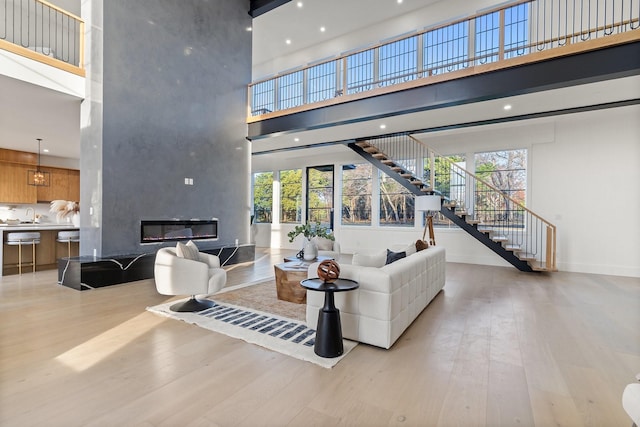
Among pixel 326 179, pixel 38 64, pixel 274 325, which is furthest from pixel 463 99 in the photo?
pixel 38 64

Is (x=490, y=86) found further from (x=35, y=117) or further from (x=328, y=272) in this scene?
(x=35, y=117)

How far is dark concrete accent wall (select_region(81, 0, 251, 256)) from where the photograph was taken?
5.23 meters

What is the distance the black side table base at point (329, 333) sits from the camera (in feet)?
8.29

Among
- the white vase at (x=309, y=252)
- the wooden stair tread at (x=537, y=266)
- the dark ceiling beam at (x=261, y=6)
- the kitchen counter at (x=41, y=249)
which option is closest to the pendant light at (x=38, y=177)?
the kitchen counter at (x=41, y=249)

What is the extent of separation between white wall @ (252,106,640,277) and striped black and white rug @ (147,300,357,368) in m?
5.98

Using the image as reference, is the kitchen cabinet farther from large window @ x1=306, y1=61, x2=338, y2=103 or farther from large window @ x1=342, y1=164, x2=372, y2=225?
large window @ x1=342, y1=164, x2=372, y2=225

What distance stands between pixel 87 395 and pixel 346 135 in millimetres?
6959

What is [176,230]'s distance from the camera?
20.4ft

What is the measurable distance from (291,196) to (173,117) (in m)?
5.15

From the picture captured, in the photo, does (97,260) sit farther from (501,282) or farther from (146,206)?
(501,282)

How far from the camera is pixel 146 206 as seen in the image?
5.67 metres

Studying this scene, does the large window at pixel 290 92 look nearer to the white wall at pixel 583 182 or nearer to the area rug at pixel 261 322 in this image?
the white wall at pixel 583 182

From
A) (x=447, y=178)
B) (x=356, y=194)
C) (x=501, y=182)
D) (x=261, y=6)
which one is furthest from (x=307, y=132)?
(x=501, y=182)

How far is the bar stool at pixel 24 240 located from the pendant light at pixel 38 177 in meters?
3.75
